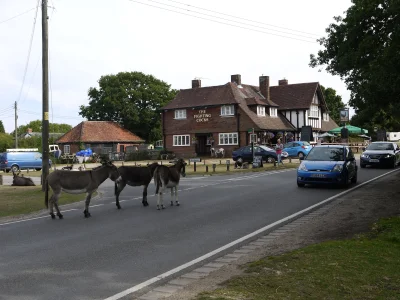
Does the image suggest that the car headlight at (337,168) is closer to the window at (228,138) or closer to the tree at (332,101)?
the window at (228,138)

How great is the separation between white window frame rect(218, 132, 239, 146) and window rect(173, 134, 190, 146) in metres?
4.97

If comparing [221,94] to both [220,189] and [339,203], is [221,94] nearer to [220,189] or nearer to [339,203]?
[220,189]

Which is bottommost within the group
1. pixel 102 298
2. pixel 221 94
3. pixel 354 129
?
pixel 102 298

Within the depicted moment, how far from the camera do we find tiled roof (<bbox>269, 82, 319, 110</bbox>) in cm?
6134

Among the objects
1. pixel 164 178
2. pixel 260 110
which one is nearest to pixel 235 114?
pixel 260 110

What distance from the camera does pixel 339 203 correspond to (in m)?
14.4

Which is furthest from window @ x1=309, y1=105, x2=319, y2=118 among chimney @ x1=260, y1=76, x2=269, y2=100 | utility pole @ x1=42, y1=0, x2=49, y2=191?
utility pole @ x1=42, y1=0, x2=49, y2=191

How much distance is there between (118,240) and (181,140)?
168 feet

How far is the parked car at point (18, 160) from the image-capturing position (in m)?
43.8

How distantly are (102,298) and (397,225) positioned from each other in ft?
21.1

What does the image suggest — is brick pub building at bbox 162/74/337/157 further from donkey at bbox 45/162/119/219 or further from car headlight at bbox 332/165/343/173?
donkey at bbox 45/162/119/219

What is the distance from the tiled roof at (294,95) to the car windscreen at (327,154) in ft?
136

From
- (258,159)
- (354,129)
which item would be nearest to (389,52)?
(258,159)

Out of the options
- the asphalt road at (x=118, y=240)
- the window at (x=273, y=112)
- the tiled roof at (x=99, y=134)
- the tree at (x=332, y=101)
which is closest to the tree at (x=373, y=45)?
the asphalt road at (x=118, y=240)
